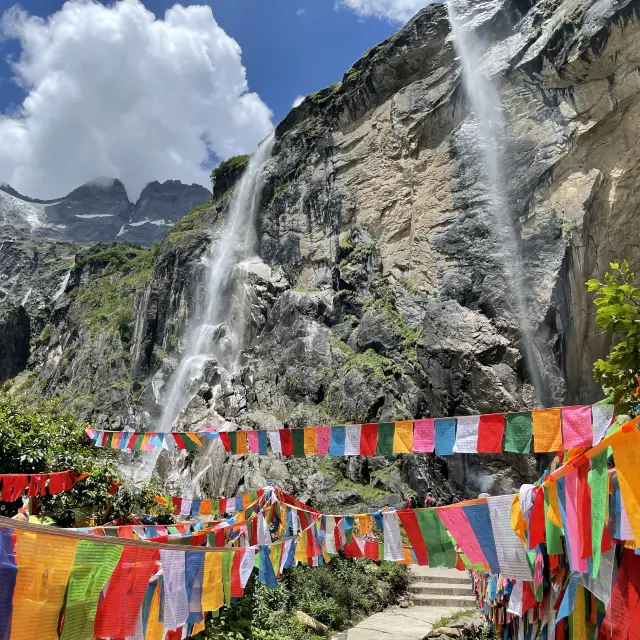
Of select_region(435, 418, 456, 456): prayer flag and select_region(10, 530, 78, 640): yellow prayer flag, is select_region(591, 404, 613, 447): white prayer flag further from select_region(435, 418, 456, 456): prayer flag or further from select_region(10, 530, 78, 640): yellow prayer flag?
select_region(10, 530, 78, 640): yellow prayer flag

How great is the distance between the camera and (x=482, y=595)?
30.4 ft

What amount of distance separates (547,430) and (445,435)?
1465mm

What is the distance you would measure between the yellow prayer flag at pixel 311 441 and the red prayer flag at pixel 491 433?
3.11m

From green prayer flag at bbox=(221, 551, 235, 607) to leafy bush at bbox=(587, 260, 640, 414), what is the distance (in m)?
3.27

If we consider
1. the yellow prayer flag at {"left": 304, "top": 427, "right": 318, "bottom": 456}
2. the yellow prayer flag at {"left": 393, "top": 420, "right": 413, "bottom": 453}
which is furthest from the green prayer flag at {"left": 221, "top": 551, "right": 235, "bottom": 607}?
the yellow prayer flag at {"left": 304, "top": 427, "right": 318, "bottom": 456}

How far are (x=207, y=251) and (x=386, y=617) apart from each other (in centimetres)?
2773

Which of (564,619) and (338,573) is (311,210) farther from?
(564,619)

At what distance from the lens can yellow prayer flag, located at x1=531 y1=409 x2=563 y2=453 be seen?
729 cm

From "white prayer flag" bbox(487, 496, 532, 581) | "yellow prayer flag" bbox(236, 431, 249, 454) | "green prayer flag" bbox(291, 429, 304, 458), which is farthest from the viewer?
"yellow prayer flag" bbox(236, 431, 249, 454)

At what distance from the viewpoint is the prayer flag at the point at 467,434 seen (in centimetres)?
791

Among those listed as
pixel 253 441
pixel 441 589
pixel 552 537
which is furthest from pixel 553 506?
pixel 441 589

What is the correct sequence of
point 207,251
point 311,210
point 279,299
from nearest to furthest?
point 279,299, point 311,210, point 207,251

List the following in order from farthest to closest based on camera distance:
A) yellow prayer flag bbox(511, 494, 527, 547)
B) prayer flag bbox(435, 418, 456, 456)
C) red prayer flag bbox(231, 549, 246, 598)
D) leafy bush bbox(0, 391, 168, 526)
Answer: leafy bush bbox(0, 391, 168, 526)
prayer flag bbox(435, 418, 456, 456)
red prayer flag bbox(231, 549, 246, 598)
yellow prayer flag bbox(511, 494, 527, 547)

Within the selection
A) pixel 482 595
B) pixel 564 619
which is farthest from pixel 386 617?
pixel 564 619
